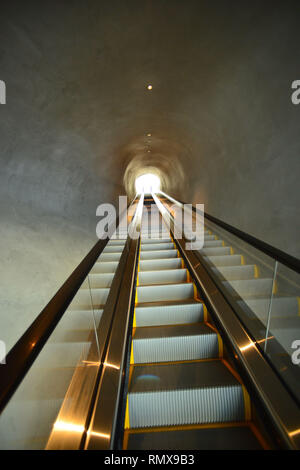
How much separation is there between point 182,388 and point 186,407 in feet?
0.44

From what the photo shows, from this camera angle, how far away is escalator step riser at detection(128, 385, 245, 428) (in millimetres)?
2025

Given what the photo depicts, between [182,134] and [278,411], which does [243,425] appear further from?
[182,134]

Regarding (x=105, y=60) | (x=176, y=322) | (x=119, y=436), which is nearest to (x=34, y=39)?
(x=105, y=60)

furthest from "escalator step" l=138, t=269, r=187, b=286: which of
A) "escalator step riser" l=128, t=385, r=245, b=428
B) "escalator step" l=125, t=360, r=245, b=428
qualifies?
"escalator step riser" l=128, t=385, r=245, b=428

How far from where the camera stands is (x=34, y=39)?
12.5 feet

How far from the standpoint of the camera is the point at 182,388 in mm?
2125

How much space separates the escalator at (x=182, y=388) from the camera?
187 cm

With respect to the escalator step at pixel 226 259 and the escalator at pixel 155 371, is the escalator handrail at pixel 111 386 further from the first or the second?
the escalator step at pixel 226 259

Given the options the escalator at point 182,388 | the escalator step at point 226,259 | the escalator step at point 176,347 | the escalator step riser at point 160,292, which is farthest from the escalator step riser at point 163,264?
the escalator step at point 176,347

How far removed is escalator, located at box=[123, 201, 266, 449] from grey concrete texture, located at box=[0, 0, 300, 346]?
2172mm

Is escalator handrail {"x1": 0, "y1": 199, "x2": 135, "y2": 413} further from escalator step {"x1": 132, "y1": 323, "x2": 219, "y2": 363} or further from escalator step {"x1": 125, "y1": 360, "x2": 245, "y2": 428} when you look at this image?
escalator step {"x1": 132, "y1": 323, "x2": 219, "y2": 363}

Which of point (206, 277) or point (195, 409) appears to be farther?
point (206, 277)

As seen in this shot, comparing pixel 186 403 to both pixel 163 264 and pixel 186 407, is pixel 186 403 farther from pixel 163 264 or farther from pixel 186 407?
pixel 163 264
